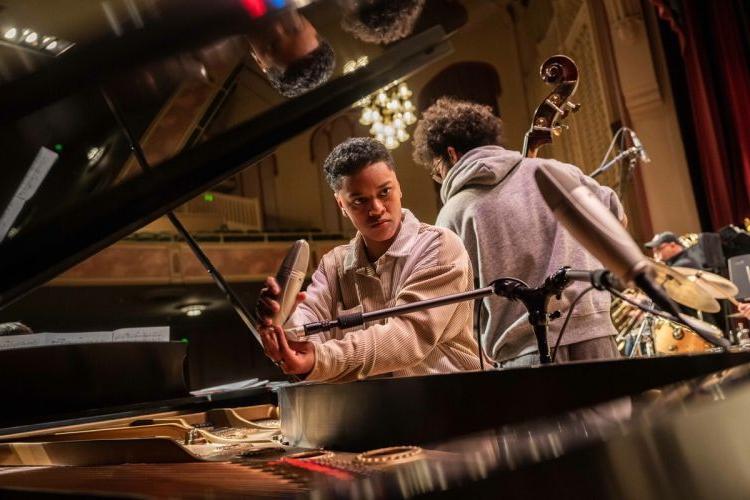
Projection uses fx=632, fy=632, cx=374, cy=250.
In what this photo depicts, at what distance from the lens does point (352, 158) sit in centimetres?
175

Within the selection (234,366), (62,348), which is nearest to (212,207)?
(234,366)

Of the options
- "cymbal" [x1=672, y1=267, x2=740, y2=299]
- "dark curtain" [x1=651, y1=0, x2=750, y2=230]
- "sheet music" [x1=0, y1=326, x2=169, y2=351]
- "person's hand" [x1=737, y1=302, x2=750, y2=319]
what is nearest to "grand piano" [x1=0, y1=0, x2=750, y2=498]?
"cymbal" [x1=672, y1=267, x2=740, y2=299]

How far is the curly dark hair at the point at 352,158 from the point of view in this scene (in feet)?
5.73

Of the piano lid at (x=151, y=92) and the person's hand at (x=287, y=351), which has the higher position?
the piano lid at (x=151, y=92)

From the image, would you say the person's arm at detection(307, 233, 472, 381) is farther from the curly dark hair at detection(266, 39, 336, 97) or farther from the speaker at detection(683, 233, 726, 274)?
the speaker at detection(683, 233, 726, 274)

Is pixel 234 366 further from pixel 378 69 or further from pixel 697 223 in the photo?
pixel 378 69

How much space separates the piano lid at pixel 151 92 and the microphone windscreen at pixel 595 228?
0.48 meters

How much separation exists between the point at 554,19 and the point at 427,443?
8.26 metres

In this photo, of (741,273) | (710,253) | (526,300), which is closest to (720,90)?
(710,253)

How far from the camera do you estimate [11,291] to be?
2.62 feet

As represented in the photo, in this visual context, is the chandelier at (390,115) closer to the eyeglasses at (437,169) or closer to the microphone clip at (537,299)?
the eyeglasses at (437,169)

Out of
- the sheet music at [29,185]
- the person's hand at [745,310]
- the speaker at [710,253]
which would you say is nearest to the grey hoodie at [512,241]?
the sheet music at [29,185]

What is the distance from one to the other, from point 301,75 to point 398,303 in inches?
22.6

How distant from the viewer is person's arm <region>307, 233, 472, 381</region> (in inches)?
52.6
